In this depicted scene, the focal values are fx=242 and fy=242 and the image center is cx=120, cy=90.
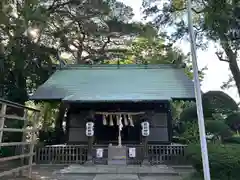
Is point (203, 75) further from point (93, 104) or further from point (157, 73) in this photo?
point (93, 104)

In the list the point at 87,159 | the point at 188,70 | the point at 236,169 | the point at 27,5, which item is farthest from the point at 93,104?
the point at 188,70

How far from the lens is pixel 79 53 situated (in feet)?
59.7

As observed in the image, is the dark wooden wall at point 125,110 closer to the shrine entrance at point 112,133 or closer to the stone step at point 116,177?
the shrine entrance at point 112,133

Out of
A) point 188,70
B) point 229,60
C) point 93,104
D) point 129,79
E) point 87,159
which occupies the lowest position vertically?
point 87,159

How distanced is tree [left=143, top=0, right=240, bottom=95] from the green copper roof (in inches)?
95.8

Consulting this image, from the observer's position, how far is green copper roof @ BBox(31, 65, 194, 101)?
11.4 m

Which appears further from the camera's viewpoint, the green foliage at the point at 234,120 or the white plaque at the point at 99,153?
the green foliage at the point at 234,120

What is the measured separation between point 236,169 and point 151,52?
52.1 feet

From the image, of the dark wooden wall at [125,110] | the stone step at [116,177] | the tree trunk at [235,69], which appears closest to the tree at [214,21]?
the tree trunk at [235,69]

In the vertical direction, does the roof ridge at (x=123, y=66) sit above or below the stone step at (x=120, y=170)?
above

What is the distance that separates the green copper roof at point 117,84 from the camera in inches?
448

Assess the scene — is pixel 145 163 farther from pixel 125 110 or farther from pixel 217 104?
pixel 217 104

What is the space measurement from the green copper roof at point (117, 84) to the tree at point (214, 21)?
7.98 ft

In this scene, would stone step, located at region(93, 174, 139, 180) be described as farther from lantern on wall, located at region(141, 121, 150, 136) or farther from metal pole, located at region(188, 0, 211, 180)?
metal pole, located at region(188, 0, 211, 180)
